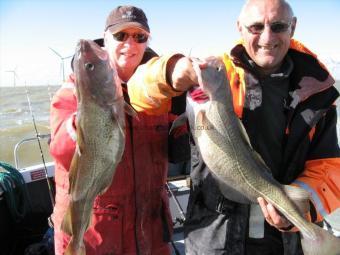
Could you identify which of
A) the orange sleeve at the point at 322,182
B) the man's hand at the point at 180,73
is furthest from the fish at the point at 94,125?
the orange sleeve at the point at 322,182

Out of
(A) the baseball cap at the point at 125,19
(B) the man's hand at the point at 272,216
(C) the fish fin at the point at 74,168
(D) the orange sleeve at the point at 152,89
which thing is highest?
(A) the baseball cap at the point at 125,19

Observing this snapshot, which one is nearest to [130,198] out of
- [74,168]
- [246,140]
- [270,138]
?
[74,168]

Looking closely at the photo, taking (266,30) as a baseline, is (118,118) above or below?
below

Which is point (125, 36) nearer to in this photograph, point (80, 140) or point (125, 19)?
point (125, 19)

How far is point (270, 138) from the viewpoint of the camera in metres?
2.95

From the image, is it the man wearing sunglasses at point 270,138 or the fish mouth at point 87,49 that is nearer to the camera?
the fish mouth at point 87,49

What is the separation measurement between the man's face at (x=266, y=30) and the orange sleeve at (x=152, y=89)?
2.79 ft

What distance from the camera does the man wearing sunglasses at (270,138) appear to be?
291 centimetres

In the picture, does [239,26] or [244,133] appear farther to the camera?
[239,26]

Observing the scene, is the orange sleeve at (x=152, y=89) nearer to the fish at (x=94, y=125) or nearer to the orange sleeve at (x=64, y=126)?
the fish at (x=94, y=125)

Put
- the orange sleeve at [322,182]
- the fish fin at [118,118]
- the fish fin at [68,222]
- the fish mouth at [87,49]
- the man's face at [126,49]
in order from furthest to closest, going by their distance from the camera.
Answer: the man's face at [126,49], the orange sleeve at [322,182], the fish fin at [68,222], the fish fin at [118,118], the fish mouth at [87,49]

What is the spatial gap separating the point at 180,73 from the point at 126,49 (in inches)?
36.6

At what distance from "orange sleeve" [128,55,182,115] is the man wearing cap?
14.4 inches

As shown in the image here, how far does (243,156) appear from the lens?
269cm
